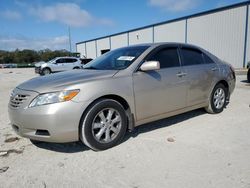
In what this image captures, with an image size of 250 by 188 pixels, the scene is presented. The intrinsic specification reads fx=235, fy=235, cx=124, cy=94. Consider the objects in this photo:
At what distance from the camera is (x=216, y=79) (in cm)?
513

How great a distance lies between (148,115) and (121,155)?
0.91m

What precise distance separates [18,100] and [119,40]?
33.4 meters

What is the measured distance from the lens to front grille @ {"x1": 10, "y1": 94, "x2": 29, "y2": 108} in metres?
3.28

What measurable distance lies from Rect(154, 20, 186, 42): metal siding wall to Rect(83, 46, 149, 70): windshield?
21364mm

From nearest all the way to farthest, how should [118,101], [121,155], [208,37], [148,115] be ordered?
[121,155] < [118,101] < [148,115] < [208,37]

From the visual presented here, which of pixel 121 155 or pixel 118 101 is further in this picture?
pixel 118 101

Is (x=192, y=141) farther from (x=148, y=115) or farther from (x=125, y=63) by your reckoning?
(x=125, y=63)

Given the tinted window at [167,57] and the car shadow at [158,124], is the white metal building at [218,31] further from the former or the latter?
the tinted window at [167,57]

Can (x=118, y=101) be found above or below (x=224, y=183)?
above

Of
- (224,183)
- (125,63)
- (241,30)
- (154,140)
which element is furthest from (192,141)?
(241,30)

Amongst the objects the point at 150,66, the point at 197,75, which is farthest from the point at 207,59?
the point at 150,66

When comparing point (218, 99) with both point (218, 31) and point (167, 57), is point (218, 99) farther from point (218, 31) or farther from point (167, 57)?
point (218, 31)

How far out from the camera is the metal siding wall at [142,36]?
29.2 metres

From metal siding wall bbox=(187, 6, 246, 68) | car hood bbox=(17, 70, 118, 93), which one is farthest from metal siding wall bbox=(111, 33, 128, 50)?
car hood bbox=(17, 70, 118, 93)
